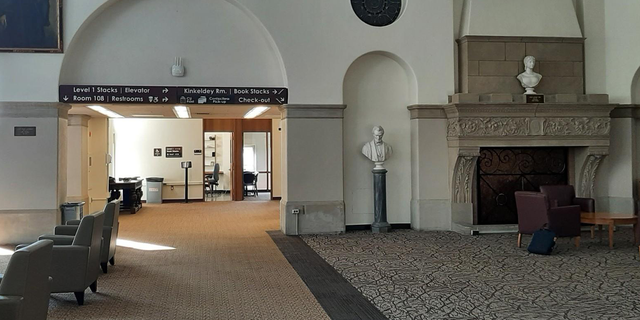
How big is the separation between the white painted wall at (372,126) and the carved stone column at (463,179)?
2.66 feet

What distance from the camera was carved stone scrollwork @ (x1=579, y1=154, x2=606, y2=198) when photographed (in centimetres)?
1004

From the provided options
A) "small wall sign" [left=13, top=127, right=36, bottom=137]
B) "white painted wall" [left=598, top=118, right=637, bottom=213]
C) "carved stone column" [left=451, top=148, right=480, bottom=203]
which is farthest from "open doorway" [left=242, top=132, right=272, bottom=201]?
"white painted wall" [left=598, top=118, right=637, bottom=213]

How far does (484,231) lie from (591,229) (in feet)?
5.50

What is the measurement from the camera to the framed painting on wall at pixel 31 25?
8.75 m

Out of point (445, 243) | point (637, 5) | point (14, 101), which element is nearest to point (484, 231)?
point (445, 243)

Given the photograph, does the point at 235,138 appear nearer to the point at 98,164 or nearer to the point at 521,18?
the point at 98,164

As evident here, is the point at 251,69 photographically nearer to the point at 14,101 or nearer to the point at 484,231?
the point at 14,101

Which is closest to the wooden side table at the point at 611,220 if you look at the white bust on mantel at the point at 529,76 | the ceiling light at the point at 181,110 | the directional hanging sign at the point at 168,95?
the white bust on mantel at the point at 529,76

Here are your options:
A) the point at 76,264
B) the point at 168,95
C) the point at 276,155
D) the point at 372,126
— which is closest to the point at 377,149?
the point at 372,126

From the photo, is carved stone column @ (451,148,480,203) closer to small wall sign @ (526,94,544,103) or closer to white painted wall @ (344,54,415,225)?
white painted wall @ (344,54,415,225)

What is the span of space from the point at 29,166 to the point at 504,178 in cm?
791

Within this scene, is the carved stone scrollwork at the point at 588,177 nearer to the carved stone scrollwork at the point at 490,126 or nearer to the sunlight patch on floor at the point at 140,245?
the carved stone scrollwork at the point at 490,126

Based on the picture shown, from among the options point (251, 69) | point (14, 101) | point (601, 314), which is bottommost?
point (601, 314)

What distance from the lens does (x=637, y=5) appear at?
9719 millimetres
